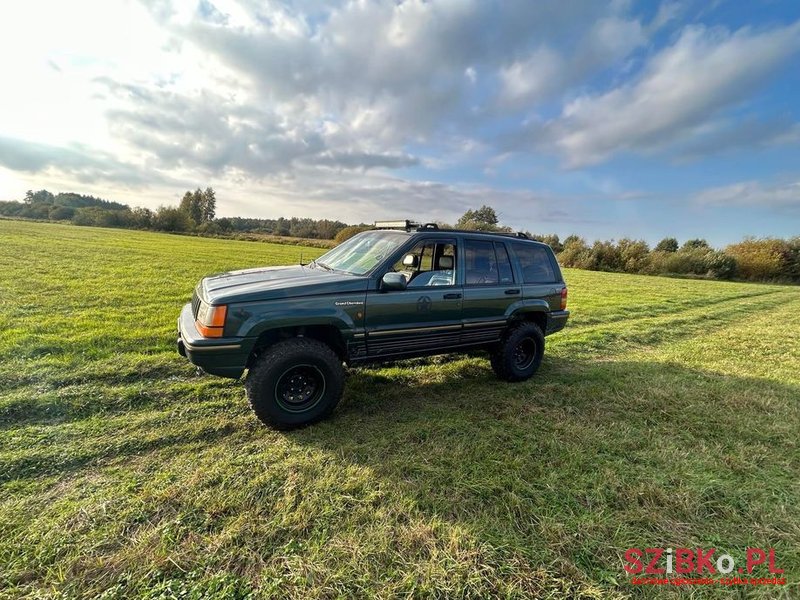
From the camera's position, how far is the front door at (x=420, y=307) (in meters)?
3.91

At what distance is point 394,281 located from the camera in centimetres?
373

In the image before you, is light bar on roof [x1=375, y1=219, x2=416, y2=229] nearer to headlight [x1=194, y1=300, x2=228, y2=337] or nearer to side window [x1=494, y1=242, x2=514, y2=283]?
side window [x1=494, y1=242, x2=514, y2=283]

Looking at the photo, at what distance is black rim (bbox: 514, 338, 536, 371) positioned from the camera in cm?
519

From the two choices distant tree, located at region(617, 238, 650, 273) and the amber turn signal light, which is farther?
distant tree, located at region(617, 238, 650, 273)

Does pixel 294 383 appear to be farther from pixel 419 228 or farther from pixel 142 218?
pixel 142 218

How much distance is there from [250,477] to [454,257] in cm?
313

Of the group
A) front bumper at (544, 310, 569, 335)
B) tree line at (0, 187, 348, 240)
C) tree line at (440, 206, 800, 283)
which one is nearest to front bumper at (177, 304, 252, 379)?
front bumper at (544, 310, 569, 335)

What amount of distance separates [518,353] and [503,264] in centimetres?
131

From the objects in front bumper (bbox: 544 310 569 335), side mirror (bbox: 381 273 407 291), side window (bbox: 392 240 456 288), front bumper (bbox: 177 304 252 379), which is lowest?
front bumper (bbox: 177 304 252 379)

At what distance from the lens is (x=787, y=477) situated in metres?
3.17

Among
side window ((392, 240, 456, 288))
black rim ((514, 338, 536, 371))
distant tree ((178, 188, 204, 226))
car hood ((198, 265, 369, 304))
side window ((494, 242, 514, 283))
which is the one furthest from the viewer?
distant tree ((178, 188, 204, 226))

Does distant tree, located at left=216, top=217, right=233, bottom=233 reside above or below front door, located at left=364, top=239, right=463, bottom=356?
above

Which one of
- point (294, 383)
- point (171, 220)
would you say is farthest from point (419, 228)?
point (171, 220)

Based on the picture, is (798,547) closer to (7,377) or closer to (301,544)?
(301,544)
